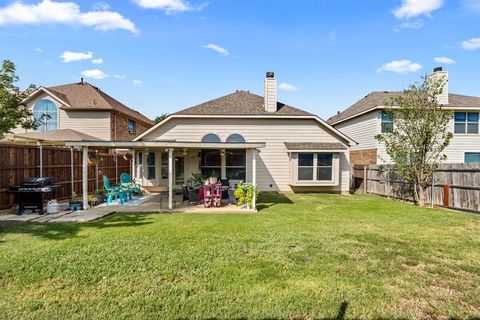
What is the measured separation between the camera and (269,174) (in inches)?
625

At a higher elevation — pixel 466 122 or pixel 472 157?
pixel 466 122

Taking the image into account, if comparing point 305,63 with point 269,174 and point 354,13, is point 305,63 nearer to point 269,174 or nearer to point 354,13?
point 354,13

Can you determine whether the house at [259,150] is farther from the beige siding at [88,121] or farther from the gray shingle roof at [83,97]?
the gray shingle roof at [83,97]

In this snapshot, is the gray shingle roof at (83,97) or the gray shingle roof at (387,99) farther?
the gray shingle roof at (83,97)

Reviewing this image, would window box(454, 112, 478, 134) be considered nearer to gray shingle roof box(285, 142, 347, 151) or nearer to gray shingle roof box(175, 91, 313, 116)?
gray shingle roof box(285, 142, 347, 151)

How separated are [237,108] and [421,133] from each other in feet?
28.8

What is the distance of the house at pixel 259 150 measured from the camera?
14969 millimetres

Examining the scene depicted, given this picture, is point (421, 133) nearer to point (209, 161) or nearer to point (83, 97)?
point (209, 161)

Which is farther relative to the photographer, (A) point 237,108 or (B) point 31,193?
(A) point 237,108

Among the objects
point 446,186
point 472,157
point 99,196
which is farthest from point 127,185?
point 472,157

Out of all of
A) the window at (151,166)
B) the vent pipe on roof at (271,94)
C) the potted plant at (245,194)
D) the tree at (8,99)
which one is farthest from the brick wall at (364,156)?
the tree at (8,99)

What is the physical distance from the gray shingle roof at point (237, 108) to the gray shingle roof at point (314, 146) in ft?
5.43

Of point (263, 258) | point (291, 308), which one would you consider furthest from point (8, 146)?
point (291, 308)

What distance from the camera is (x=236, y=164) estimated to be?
15.5m
